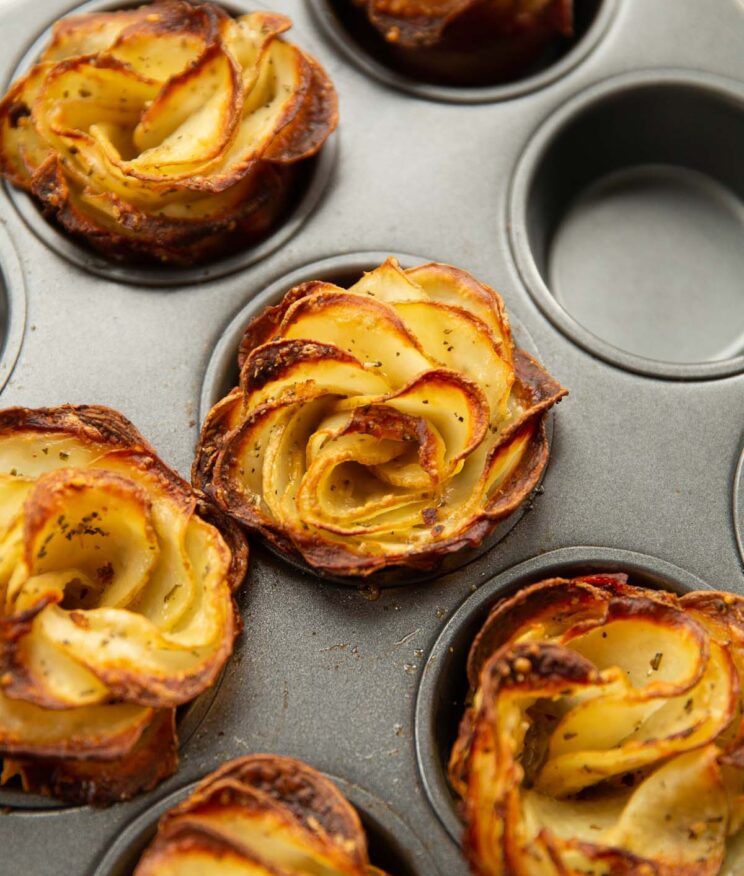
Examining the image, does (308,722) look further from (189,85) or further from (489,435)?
(189,85)

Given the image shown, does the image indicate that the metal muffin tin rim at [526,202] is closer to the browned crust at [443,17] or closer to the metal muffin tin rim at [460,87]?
the metal muffin tin rim at [460,87]

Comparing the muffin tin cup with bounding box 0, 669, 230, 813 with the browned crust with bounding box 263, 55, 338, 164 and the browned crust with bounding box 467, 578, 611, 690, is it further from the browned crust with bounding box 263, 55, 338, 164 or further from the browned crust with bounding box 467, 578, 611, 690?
the browned crust with bounding box 263, 55, 338, 164

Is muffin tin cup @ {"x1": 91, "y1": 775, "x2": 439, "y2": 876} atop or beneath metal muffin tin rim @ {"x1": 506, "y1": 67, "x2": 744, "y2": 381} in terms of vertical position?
beneath


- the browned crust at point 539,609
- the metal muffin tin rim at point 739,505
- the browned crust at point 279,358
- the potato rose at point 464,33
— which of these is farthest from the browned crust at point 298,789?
the potato rose at point 464,33

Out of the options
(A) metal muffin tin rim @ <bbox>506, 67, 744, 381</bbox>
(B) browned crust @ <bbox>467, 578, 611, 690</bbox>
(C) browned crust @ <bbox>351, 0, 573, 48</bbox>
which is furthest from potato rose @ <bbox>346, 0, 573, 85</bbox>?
(B) browned crust @ <bbox>467, 578, 611, 690</bbox>

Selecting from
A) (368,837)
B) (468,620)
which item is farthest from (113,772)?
(468,620)

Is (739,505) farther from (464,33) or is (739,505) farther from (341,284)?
(464,33)
